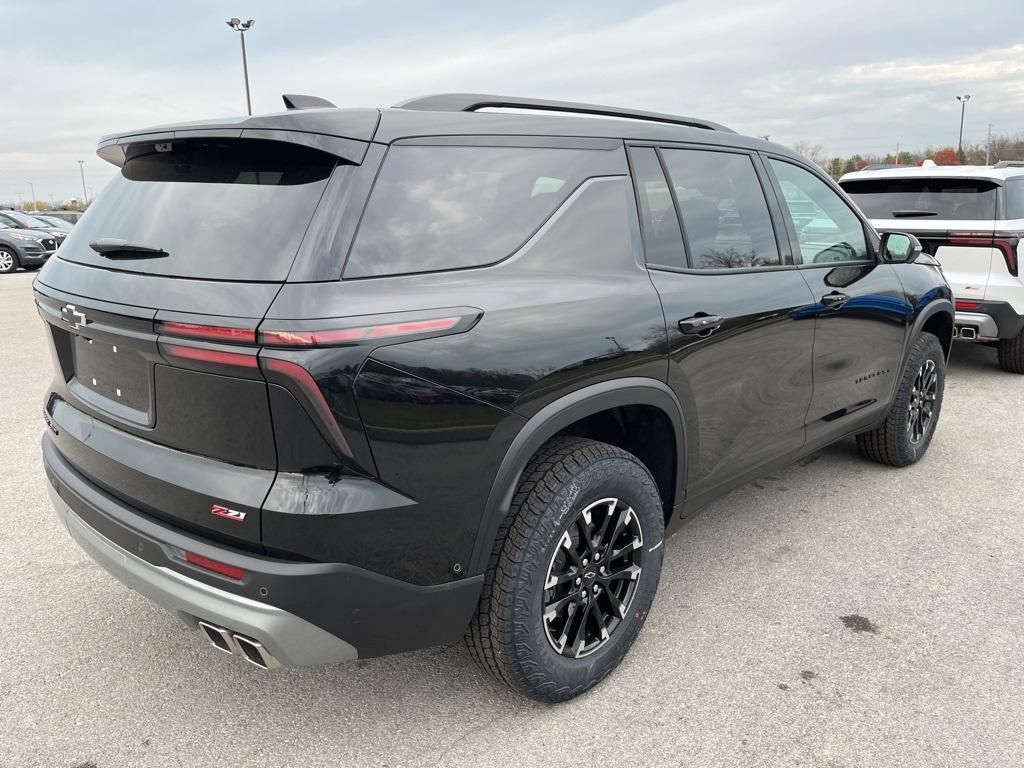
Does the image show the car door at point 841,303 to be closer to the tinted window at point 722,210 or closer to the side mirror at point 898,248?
the side mirror at point 898,248

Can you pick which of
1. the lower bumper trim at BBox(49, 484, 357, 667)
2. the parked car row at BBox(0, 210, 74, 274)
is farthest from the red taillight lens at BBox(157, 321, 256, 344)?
the parked car row at BBox(0, 210, 74, 274)

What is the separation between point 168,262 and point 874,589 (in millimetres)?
2859

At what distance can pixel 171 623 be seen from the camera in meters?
2.97

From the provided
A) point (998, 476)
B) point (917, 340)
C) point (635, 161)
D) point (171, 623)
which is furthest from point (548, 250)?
point (998, 476)

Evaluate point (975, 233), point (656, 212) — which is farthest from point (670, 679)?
point (975, 233)

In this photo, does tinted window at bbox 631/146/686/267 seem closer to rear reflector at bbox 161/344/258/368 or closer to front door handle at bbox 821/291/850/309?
front door handle at bbox 821/291/850/309

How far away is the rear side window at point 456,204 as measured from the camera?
201 cm

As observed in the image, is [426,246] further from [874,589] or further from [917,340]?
[917,340]

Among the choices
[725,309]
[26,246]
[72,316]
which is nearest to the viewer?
[72,316]

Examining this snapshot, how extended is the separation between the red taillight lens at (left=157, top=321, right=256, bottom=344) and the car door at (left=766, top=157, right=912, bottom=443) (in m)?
2.36

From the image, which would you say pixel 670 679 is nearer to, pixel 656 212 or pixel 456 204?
pixel 656 212

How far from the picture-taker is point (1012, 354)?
6.69 meters

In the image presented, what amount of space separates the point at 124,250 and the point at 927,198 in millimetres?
6460

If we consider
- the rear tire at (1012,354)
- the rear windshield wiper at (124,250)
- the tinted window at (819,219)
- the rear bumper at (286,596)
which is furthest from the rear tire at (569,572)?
the rear tire at (1012,354)
